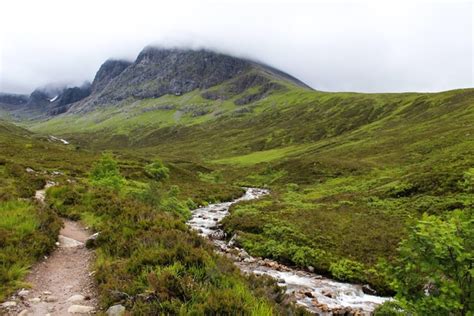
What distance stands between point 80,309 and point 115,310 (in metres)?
1.12

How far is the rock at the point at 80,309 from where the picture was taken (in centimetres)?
783

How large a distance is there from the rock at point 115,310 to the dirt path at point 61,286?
2.31 ft

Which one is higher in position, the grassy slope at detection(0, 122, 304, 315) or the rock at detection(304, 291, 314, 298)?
the grassy slope at detection(0, 122, 304, 315)

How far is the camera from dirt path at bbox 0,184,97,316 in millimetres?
7902

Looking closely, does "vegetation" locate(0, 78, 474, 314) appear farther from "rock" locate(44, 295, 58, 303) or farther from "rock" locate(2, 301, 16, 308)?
"rock" locate(2, 301, 16, 308)

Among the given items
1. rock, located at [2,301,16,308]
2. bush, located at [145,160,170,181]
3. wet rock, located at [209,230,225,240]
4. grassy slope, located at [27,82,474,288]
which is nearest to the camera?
rock, located at [2,301,16,308]

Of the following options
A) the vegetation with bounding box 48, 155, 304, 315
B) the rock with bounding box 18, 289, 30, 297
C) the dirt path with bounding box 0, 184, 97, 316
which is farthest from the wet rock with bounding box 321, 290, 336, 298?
the rock with bounding box 18, 289, 30, 297

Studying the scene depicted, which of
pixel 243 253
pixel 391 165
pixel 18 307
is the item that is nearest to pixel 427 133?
pixel 391 165

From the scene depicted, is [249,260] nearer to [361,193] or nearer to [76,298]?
[76,298]

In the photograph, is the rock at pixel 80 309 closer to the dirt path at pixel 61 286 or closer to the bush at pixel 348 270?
the dirt path at pixel 61 286

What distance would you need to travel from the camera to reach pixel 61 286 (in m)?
9.36

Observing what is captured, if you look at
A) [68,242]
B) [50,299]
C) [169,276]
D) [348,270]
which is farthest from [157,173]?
[169,276]

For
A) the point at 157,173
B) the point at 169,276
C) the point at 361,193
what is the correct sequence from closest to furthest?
the point at 169,276 → the point at 361,193 → the point at 157,173

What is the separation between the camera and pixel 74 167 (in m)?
47.8
